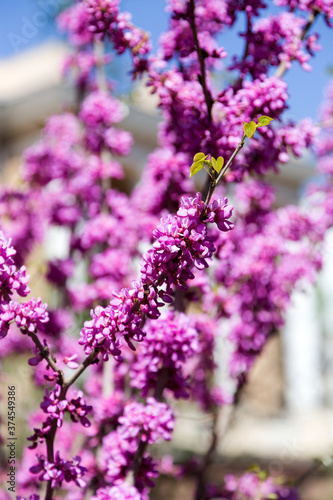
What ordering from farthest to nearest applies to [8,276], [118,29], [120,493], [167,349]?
1. [118,29]
2. [167,349]
3. [120,493]
4. [8,276]

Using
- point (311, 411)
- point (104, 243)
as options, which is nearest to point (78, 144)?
point (104, 243)

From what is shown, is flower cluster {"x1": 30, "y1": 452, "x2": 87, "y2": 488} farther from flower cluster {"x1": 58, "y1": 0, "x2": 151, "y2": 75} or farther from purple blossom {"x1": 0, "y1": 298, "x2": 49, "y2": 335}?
flower cluster {"x1": 58, "y1": 0, "x2": 151, "y2": 75}

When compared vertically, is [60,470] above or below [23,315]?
below

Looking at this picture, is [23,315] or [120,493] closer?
[23,315]

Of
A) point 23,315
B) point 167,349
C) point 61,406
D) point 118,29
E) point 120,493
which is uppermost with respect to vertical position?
point 118,29

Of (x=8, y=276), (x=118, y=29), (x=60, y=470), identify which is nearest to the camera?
(x=8, y=276)

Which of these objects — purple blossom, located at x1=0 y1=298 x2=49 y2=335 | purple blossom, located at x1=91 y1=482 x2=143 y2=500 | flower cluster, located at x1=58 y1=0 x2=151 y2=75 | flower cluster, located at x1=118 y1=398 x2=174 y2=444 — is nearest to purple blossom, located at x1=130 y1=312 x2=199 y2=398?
flower cluster, located at x1=118 y1=398 x2=174 y2=444

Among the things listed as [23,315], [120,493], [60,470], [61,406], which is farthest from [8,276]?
[120,493]

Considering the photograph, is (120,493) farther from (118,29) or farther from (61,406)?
(118,29)

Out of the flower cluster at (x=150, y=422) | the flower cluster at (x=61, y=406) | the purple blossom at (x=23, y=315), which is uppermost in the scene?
the purple blossom at (x=23, y=315)

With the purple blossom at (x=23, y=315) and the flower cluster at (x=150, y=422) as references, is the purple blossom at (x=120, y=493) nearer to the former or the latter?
the flower cluster at (x=150, y=422)

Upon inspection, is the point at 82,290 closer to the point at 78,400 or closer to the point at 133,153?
the point at 78,400

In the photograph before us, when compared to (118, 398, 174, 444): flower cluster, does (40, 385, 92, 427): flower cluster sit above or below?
below

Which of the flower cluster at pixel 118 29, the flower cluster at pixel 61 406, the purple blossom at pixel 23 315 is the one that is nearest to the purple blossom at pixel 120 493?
the flower cluster at pixel 61 406
